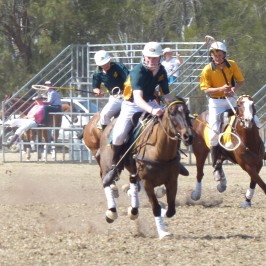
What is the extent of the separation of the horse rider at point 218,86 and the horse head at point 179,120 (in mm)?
4261

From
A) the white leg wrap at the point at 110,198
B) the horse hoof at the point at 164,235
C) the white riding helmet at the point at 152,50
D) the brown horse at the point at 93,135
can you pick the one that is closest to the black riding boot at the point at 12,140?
the brown horse at the point at 93,135

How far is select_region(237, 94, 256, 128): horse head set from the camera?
1554 centimetres

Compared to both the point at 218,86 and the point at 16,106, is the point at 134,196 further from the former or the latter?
the point at 16,106

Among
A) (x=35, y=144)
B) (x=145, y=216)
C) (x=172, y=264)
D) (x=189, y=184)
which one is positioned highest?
(x=172, y=264)

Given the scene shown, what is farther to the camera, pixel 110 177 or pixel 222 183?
pixel 222 183

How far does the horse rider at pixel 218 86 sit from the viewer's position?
1620 cm

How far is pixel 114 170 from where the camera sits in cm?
1339

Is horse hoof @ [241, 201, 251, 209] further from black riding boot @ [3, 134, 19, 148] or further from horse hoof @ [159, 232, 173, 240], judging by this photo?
black riding boot @ [3, 134, 19, 148]

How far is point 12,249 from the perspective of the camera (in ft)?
37.4

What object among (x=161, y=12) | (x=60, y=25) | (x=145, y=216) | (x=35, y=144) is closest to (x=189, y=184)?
(x=145, y=216)

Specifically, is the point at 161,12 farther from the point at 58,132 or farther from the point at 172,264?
the point at 172,264

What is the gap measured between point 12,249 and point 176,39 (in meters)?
25.1

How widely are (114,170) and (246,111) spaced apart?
300 cm

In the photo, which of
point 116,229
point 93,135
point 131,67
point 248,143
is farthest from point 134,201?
point 131,67
